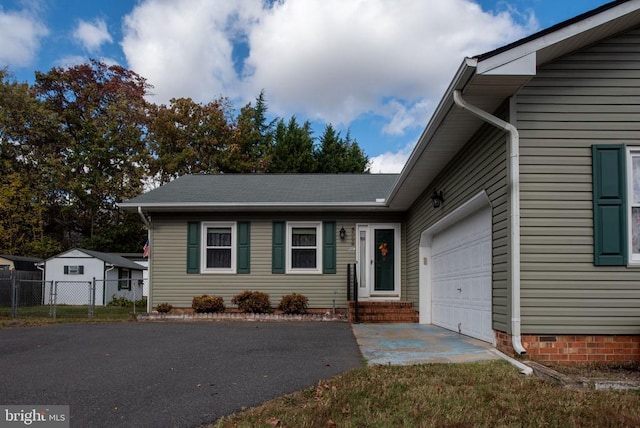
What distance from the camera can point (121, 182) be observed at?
29297 millimetres

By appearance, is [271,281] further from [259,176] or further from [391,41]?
[391,41]

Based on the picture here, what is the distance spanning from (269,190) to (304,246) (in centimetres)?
191

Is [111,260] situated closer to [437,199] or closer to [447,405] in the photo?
[437,199]

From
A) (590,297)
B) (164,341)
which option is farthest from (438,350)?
(164,341)

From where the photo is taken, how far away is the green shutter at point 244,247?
1302 cm

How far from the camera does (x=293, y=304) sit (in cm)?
1226

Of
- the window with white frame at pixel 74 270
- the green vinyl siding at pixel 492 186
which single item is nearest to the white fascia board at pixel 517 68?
the green vinyl siding at pixel 492 186

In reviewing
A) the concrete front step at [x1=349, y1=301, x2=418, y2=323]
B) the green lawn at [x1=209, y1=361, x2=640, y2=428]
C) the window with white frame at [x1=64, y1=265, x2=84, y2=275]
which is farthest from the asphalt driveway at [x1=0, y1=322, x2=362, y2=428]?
the window with white frame at [x1=64, y1=265, x2=84, y2=275]

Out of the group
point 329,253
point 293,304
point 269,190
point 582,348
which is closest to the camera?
point 582,348

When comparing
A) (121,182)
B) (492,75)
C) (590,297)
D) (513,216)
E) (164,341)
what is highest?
(121,182)

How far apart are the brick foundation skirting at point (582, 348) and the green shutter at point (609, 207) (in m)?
0.81

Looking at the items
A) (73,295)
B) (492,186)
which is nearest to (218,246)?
(492,186)

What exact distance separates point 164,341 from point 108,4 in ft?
37.0

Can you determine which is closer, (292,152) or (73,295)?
(73,295)
